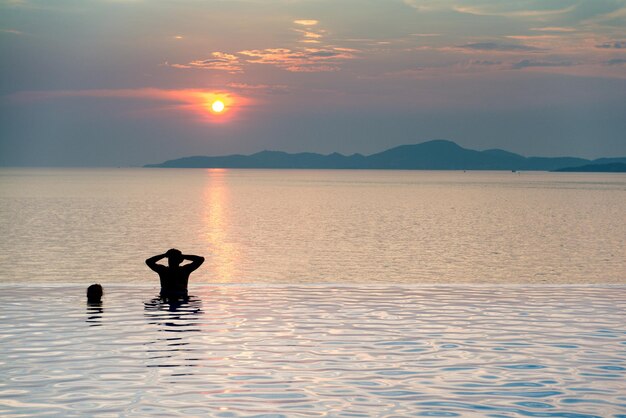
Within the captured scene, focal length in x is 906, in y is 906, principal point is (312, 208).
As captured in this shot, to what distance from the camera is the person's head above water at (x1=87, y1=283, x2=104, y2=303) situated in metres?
28.4

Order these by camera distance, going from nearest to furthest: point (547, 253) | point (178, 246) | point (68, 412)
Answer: point (68, 412)
point (547, 253)
point (178, 246)

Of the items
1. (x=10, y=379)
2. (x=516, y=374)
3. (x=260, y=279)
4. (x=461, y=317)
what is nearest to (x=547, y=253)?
(x=260, y=279)

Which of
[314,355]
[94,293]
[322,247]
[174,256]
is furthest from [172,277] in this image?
[322,247]

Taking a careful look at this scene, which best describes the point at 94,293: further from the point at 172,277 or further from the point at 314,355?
the point at 314,355

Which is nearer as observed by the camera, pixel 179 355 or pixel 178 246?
pixel 179 355

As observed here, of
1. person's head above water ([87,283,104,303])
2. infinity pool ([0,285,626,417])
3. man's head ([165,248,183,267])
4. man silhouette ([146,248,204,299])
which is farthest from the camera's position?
man silhouette ([146,248,204,299])

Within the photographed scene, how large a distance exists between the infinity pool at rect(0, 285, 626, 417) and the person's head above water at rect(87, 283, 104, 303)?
0.59 metres

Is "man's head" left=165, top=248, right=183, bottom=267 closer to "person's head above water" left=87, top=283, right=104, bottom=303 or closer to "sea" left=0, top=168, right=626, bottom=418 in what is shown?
"sea" left=0, top=168, right=626, bottom=418

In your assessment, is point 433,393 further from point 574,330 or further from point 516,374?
point 574,330

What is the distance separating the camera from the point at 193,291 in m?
32.5

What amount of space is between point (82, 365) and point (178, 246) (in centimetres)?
5041

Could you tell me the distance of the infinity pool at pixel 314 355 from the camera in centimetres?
1573

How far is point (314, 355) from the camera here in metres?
20.1

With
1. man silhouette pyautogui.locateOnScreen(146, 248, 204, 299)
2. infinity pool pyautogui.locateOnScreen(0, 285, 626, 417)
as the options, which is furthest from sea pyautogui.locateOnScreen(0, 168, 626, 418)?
man silhouette pyautogui.locateOnScreen(146, 248, 204, 299)
